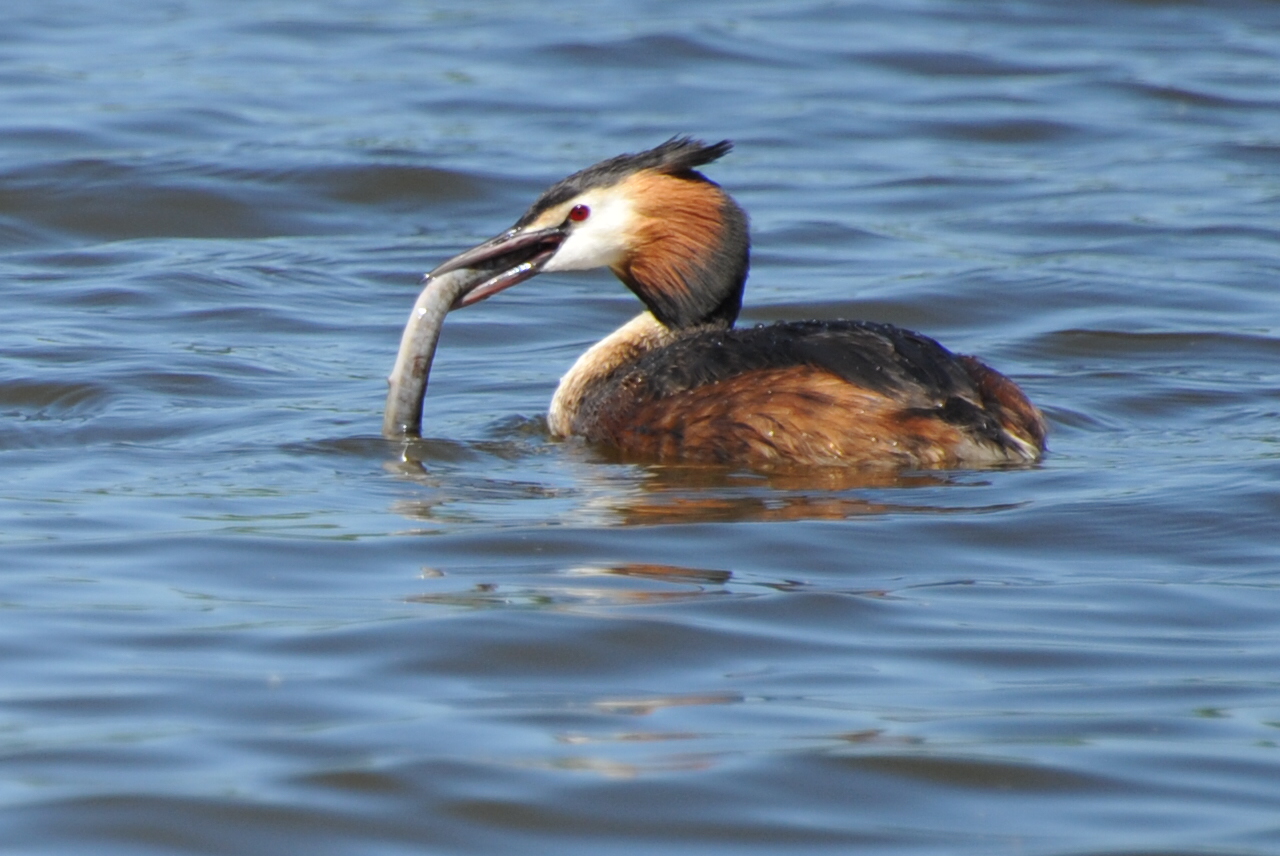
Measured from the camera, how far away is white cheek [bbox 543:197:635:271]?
783cm

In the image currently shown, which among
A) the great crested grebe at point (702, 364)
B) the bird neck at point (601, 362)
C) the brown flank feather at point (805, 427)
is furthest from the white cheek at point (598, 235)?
the brown flank feather at point (805, 427)

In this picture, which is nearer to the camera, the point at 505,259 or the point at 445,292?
the point at 445,292

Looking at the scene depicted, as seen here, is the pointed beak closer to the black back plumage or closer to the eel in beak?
the eel in beak

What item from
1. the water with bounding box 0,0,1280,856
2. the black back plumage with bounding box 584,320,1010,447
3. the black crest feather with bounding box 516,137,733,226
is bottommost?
the water with bounding box 0,0,1280,856

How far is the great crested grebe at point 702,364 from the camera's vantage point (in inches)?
271

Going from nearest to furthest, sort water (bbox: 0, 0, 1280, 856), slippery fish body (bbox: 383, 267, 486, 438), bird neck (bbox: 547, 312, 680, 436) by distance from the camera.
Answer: water (bbox: 0, 0, 1280, 856), slippery fish body (bbox: 383, 267, 486, 438), bird neck (bbox: 547, 312, 680, 436)

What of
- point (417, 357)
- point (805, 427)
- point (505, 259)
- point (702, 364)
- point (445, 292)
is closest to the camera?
point (805, 427)

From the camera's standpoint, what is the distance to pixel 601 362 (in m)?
7.97

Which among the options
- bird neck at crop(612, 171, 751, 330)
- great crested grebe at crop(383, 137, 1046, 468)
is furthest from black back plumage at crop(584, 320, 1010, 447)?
bird neck at crop(612, 171, 751, 330)

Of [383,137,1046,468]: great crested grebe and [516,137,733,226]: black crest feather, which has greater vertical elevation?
[516,137,733,226]: black crest feather

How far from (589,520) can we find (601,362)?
1.90 meters

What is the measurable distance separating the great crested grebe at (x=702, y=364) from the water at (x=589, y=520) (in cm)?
19

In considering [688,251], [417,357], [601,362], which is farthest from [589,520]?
[688,251]

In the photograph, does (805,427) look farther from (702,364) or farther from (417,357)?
Result: (417,357)
